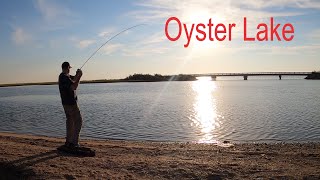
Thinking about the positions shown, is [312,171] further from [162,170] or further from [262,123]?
[262,123]

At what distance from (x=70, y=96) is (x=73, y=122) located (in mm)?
740

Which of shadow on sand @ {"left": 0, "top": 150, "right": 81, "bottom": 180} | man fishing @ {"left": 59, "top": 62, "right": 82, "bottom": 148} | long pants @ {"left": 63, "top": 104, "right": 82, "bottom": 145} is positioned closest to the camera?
shadow on sand @ {"left": 0, "top": 150, "right": 81, "bottom": 180}

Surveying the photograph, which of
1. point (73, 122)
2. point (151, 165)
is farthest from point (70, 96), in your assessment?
point (151, 165)

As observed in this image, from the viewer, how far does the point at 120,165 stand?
8.70 metres

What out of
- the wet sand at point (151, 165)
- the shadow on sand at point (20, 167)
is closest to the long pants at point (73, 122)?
the wet sand at point (151, 165)

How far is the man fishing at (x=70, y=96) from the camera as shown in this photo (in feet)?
30.5

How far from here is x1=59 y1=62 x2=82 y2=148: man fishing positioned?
30.5 ft

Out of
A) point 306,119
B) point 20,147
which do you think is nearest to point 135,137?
point 20,147

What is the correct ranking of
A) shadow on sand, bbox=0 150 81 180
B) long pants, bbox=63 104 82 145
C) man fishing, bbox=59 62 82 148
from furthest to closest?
1. long pants, bbox=63 104 82 145
2. man fishing, bbox=59 62 82 148
3. shadow on sand, bbox=0 150 81 180

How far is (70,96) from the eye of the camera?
30.8ft

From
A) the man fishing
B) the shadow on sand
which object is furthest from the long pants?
the shadow on sand

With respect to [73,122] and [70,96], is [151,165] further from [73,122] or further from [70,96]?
[70,96]

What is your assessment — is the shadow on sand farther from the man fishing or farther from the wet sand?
Answer: the man fishing

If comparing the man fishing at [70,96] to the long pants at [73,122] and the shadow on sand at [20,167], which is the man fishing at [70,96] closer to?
the long pants at [73,122]
